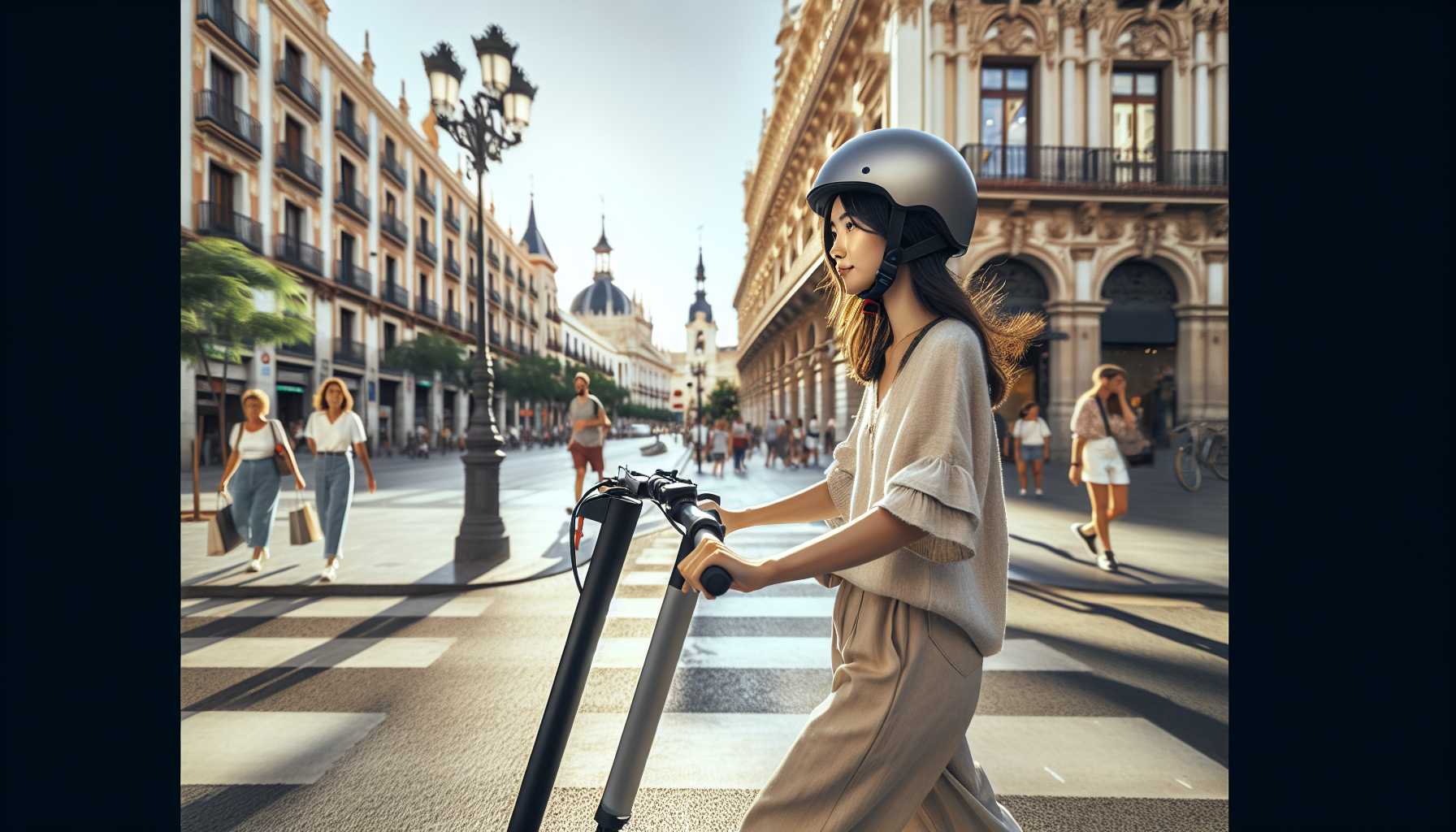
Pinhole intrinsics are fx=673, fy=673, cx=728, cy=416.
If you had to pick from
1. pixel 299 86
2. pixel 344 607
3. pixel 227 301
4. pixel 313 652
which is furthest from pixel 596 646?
pixel 299 86

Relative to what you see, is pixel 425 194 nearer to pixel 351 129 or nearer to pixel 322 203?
pixel 351 129

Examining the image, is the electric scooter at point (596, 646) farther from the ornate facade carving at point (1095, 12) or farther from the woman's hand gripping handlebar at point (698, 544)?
the ornate facade carving at point (1095, 12)

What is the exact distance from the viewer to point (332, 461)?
561 cm

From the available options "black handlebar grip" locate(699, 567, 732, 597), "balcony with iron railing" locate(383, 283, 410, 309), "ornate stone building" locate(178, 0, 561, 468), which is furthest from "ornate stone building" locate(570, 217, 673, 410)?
"black handlebar grip" locate(699, 567, 732, 597)

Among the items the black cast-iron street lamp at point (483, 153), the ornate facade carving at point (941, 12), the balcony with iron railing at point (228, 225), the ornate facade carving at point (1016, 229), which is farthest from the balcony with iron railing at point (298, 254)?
the ornate facade carving at point (1016, 229)

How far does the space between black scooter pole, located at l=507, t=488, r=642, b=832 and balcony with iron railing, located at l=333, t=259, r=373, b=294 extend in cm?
3094

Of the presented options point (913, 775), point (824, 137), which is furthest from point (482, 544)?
point (824, 137)

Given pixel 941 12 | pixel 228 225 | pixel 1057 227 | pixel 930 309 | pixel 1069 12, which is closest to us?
pixel 930 309

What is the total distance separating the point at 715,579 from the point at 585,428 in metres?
8.06

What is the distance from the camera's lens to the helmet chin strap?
1.33 metres

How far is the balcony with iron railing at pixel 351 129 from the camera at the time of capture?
90.1 ft

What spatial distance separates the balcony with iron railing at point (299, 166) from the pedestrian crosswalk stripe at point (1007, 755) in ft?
91.6

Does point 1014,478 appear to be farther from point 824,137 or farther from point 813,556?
point 813,556
